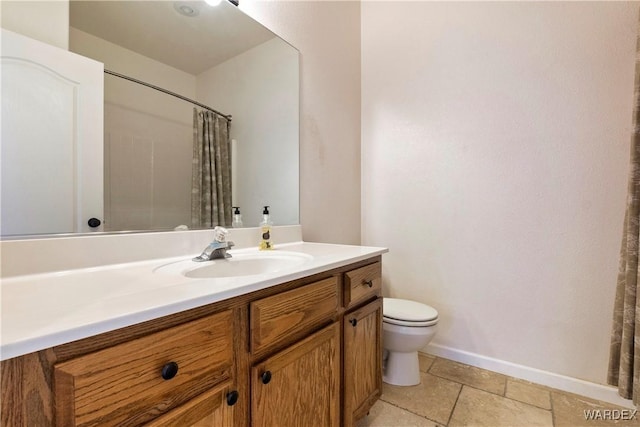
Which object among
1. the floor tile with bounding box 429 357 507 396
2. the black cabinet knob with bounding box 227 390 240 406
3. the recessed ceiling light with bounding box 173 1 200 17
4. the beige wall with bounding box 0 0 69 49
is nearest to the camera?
the black cabinet knob with bounding box 227 390 240 406

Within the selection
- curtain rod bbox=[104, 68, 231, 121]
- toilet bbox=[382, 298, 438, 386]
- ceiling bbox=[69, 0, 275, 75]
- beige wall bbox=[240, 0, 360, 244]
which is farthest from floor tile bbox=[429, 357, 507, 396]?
ceiling bbox=[69, 0, 275, 75]

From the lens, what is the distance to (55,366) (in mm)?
416

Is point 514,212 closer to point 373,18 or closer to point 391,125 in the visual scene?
point 391,125

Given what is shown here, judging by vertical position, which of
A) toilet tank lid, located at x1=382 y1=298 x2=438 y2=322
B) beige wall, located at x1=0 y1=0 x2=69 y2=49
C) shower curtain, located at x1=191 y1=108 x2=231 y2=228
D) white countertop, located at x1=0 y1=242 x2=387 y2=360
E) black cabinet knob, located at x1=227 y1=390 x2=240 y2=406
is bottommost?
toilet tank lid, located at x1=382 y1=298 x2=438 y2=322

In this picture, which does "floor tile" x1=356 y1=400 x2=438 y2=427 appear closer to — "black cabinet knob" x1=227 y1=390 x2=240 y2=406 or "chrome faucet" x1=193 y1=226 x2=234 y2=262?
"black cabinet knob" x1=227 y1=390 x2=240 y2=406

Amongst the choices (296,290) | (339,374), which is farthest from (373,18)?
(339,374)

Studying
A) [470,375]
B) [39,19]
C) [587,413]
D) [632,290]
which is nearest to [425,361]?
[470,375]

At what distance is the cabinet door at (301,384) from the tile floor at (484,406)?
52 cm

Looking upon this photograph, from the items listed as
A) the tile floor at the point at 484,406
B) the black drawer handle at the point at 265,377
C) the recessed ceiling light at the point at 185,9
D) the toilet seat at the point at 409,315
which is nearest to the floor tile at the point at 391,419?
the tile floor at the point at 484,406

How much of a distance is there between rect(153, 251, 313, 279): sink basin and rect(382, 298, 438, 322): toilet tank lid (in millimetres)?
694

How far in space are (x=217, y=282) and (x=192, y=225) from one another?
22.3 inches

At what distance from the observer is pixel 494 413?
1.37 metres

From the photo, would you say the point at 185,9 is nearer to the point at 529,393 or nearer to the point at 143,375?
the point at 143,375

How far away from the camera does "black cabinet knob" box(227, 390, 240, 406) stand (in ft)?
2.14
